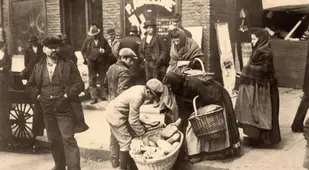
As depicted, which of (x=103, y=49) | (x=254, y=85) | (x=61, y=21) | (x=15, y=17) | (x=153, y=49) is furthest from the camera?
(x=15, y=17)

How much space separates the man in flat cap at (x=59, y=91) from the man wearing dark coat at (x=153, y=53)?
347 cm

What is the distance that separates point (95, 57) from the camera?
10602 millimetres

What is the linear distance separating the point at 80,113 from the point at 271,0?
7.27 meters

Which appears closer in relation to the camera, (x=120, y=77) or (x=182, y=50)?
(x=120, y=77)

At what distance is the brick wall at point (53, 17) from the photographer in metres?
13.1

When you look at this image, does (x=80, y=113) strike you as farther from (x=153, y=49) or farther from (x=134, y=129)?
(x=153, y=49)

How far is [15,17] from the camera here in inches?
563

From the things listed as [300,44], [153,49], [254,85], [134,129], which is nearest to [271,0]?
[300,44]

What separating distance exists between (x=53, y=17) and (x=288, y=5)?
21.6 ft

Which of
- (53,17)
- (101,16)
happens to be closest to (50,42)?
(101,16)

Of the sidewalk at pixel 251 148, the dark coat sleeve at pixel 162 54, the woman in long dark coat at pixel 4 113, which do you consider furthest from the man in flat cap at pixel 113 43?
the woman in long dark coat at pixel 4 113

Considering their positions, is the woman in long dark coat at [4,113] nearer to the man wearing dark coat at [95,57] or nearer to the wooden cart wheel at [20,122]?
the wooden cart wheel at [20,122]

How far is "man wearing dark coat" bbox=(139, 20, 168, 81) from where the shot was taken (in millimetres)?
9570

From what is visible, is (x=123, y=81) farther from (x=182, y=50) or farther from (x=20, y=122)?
(x=20, y=122)
